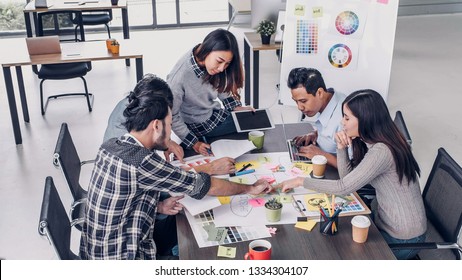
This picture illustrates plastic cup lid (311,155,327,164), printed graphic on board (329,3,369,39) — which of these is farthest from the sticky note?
printed graphic on board (329,3,369,39)

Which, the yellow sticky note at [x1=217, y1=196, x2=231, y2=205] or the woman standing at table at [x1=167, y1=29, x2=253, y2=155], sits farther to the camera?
the woman standing at table at [x1=167, y1=29, x2=253, y2=155]

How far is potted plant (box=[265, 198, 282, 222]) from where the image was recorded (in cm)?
200

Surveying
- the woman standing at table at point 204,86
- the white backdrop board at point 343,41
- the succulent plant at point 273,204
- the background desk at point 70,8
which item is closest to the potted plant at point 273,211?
the succulent plant at point 273,204

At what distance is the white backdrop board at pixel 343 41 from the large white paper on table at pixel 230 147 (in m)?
0.90

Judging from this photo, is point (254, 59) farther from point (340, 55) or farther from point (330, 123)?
point (330, 123)

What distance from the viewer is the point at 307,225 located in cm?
200

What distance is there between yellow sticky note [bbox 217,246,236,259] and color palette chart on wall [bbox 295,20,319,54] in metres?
1.78

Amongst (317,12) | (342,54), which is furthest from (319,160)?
(317,12)

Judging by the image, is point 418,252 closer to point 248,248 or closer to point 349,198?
point 349,198

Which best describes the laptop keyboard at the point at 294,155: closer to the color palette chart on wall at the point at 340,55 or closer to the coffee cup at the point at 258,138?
the coffee cup at the point at 258,138

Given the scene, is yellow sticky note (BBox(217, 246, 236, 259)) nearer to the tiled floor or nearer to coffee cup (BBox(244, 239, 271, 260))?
coffee cup (BBox(244, 239, 271, 260))

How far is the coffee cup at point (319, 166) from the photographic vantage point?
2.36 metres

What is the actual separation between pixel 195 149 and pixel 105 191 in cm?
79
